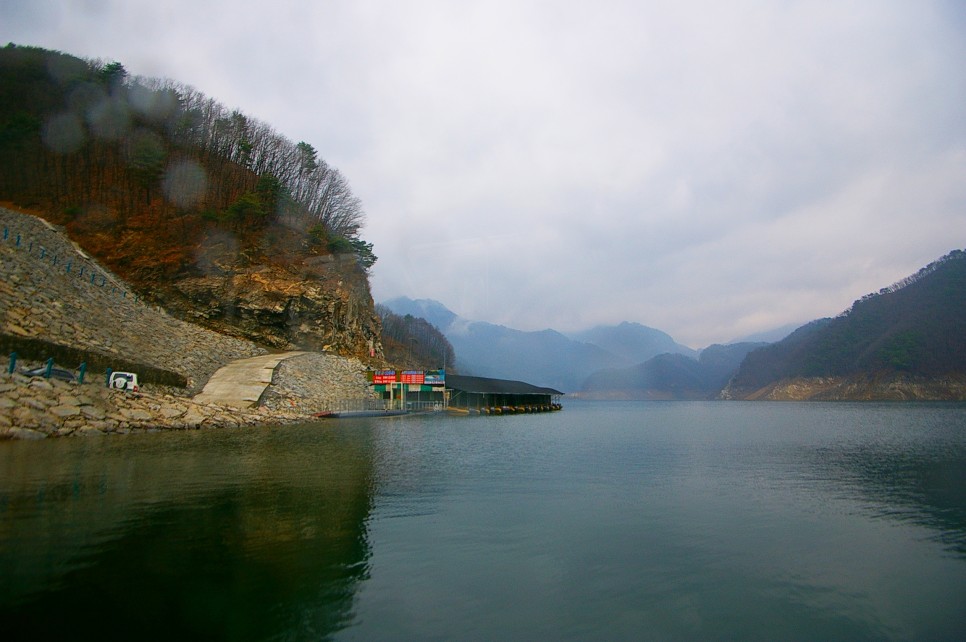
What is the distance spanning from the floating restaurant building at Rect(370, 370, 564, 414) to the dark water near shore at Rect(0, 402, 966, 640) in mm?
40755

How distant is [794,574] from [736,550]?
4.66ft

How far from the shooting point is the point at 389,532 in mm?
11766

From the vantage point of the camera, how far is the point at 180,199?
61.1m

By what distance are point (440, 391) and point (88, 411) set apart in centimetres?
4323

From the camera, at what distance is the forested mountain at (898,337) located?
435 feet

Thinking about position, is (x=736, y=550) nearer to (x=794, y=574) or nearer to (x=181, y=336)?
(x=794, y=574)

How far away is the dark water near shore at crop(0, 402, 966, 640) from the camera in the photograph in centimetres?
752

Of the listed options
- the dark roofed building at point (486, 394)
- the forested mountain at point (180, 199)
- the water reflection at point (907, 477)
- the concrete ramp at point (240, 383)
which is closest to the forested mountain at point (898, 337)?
the dark roofed building at point (486, 394)

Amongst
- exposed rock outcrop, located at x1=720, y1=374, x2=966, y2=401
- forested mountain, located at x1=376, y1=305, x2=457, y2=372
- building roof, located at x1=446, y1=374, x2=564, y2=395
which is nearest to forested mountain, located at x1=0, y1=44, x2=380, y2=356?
building roof, located at x1=446, y1=374, x2=564, y2=395

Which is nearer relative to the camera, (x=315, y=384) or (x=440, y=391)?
(x=315, y=384)

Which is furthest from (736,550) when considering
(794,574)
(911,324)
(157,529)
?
(911,324)

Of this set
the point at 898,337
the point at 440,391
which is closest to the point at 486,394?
the point at 440,391

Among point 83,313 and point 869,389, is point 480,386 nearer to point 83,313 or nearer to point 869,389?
point 83,313

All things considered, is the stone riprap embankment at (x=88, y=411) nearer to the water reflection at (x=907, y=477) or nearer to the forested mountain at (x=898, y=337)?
the water reflection at (x=907, y=477)
